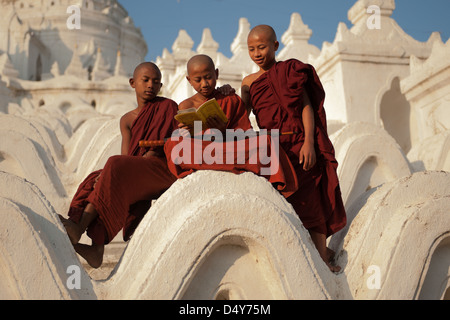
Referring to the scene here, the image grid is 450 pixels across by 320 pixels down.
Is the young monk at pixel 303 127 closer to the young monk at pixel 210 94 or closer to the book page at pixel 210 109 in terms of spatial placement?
the young monk at pixel 210 94

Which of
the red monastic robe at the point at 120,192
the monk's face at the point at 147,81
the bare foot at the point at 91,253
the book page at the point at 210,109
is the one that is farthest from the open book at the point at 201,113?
the bare foot at the point at 91,253

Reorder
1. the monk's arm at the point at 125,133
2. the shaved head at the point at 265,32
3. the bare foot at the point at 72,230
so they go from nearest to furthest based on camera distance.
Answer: the bare foot at the point at 72,230 < the shaved head at the point at 265,32 < the monk's arm at the point at 125,133

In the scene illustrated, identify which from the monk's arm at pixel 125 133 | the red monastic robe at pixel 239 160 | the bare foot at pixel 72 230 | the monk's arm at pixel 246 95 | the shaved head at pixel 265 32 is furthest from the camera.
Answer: the monk's arm at pixel 125 133

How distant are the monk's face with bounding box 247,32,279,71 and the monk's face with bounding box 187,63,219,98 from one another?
39 cm

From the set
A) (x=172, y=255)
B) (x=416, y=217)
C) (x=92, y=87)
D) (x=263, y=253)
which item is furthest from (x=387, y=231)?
(x=92, y=87)

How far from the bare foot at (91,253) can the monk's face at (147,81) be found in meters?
1.23

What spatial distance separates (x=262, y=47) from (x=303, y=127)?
64 centimetres

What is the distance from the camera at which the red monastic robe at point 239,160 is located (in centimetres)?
318

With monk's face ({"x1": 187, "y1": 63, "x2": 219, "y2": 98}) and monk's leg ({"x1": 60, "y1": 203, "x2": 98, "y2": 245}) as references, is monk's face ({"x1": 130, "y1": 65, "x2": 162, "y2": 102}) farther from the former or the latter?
monk's leg ({"x1": 60, "y1": 203, "x2": 98, "y2": 245})

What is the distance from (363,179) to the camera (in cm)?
579

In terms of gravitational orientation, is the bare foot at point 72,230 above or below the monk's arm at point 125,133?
below

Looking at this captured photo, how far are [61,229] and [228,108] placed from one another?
132cm

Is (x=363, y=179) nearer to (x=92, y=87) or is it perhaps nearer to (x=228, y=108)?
(x=228, y=108)

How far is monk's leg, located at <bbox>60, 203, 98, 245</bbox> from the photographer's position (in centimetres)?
332
